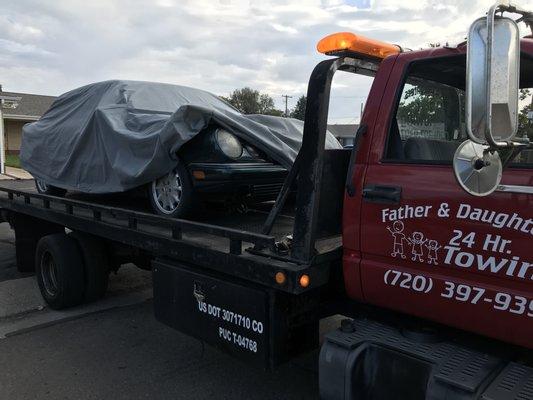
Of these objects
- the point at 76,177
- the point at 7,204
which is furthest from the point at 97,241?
the point at 7,204

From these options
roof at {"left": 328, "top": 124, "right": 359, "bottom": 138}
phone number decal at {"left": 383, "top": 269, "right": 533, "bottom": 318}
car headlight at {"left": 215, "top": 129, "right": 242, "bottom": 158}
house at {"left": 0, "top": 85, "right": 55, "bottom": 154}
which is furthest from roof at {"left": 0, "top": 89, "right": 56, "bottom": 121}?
phone number decal at {"left": 383, "top": 269, "right": 533, "bottom": 318}

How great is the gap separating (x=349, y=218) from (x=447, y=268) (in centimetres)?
57

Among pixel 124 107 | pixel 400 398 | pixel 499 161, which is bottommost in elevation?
pixel 400 398

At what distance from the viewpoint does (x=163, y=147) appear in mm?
4012

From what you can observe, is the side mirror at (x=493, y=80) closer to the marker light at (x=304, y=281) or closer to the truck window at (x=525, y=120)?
the truck window at (x=525, y=120)

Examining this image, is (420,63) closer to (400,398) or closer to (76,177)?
(400,398)

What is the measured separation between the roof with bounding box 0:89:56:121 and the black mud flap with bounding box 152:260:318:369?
106 ft

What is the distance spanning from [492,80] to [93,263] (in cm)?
439

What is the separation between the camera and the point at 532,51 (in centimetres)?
220

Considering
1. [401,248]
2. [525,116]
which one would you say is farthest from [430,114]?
[401,248]

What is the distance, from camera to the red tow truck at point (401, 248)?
2.05 meters

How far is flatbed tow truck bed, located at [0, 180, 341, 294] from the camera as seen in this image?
2.73 m

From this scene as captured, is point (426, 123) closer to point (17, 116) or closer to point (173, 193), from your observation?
point (173, 193)

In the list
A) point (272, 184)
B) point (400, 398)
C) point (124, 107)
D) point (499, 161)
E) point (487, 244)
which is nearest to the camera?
point (499, 161)
